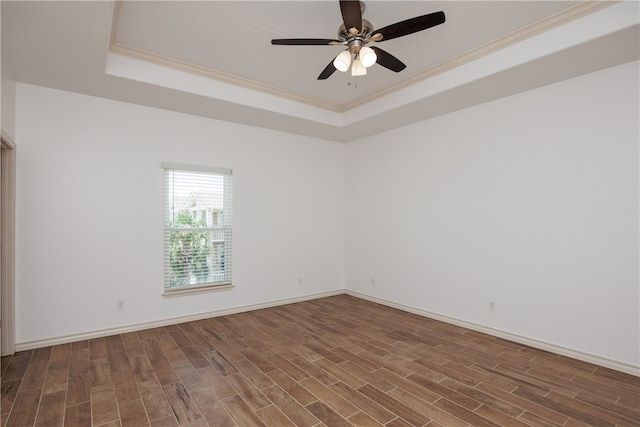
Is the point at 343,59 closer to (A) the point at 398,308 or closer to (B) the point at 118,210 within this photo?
(B) the point at 118,210

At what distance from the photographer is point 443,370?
2945mm

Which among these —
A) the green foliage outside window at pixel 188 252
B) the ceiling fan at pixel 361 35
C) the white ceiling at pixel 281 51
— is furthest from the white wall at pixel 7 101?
the ceiling fan at pixel 361 35

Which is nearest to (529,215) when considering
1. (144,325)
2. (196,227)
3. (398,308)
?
(398,308)

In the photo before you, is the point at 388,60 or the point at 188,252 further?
the point at 188,252

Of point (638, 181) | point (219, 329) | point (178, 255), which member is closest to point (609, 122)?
point (638, 181)

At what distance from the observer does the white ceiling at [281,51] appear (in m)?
2.60

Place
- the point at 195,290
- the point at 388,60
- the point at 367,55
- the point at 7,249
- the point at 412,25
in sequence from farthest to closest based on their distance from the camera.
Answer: the point at 195,290
the point at 7,249
the point at 388,60
the point at 367,55
the point at 412,25

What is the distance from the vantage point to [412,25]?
2.41m

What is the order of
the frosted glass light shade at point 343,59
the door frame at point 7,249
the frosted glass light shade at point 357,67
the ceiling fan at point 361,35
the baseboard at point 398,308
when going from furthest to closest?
the door frame at point 7,249 → the baseboard at point 398,308 → the frosted glass light shade at point 357,67 → the frosted glass light shade at point 343,59 → the ceiling fan at point 361,35

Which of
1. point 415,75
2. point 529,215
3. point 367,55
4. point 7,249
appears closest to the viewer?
point 367,55

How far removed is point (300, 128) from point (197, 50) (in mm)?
A: 2069

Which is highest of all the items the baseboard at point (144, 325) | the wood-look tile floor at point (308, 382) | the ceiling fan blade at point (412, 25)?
the ceiling fan blade at point (412, 25)

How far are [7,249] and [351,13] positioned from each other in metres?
3.82

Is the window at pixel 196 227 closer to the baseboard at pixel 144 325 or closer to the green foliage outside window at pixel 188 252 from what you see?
the green foliage outside window at pixel 188 252
